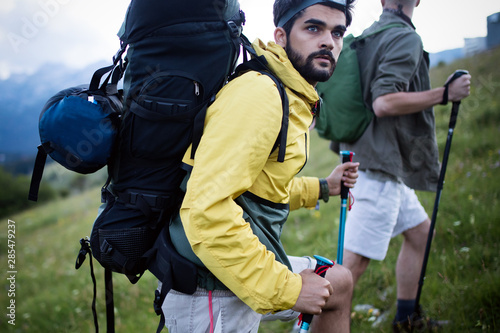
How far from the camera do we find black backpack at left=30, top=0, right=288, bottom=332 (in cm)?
181

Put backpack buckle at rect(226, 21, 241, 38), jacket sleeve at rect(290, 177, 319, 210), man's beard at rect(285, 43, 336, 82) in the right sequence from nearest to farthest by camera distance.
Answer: backpack buckle at rect(226, 21, 241, 38) → man's beard at rect(285, 43, 336, 82) → jacket sleeve at rect(290, 177, 319, 210)

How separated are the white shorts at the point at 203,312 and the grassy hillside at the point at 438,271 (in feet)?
6.63

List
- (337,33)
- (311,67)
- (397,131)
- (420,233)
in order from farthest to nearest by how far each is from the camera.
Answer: (420,233) < (397,131) < (337,33) < (311,67)

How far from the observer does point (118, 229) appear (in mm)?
1981

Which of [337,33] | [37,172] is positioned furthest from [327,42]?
[37,172]

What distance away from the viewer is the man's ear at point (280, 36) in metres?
2.48

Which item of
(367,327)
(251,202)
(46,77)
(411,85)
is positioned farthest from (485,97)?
(46,77)

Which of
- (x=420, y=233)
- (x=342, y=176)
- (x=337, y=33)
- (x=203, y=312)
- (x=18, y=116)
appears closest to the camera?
(x=203, y=312)

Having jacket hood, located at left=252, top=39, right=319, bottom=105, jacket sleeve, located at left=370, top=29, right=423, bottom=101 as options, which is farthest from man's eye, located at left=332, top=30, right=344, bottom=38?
jacket sleeve, located at left=370, top=29, right=423, bottom=101

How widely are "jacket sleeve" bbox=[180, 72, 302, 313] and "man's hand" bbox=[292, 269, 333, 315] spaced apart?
5 centimetres

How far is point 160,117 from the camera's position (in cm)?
182

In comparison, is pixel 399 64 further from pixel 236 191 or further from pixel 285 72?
pixel 236 191

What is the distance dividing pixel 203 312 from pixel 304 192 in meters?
1.23

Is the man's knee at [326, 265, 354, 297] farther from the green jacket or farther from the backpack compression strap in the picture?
the backpack compression strap
